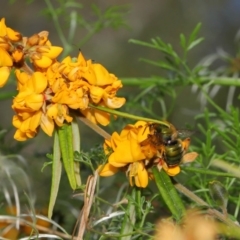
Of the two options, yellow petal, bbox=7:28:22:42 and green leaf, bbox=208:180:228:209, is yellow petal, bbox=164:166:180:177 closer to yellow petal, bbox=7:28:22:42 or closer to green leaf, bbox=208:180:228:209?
green leaf, bbox=208:180:228:209

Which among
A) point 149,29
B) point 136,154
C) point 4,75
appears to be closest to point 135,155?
point 136,154

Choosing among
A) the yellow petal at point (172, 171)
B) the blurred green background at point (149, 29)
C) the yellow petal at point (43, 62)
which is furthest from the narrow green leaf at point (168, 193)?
the blurred green background at point (149, 29)

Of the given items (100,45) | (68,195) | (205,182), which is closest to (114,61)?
(100,45)

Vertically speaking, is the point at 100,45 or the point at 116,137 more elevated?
the point at 116,137

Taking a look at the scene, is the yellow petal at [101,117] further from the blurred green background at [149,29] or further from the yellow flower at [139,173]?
the blurred green background at [149,29]

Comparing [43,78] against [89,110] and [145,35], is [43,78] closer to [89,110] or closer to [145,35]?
[89,110]

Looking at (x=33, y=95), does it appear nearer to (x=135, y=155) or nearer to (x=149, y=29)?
(x=135, y=155)

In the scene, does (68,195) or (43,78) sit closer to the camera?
(43,78)

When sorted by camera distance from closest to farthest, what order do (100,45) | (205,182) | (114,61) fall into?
(205,182) → (114,61) → (100,45)
